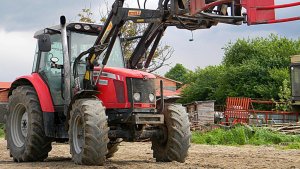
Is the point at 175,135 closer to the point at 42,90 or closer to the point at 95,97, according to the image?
the point at 95,97

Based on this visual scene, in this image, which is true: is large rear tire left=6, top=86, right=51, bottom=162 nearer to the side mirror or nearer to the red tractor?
the red tractor

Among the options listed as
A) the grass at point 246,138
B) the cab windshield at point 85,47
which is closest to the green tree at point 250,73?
the grass at point 246,138

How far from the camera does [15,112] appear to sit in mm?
11383

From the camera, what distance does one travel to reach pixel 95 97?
9.75m

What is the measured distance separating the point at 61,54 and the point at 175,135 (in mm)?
2724

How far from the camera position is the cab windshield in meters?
10.6

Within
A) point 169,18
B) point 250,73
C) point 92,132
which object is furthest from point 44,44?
point 250,73

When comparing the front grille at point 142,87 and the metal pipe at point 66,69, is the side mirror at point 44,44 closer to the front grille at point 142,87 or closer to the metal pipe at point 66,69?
the metal pipe at point 66,69

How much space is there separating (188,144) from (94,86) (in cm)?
197

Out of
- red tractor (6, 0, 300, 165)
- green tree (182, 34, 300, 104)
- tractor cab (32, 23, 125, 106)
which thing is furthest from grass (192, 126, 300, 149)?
green tree (182, 34, 300, 104)

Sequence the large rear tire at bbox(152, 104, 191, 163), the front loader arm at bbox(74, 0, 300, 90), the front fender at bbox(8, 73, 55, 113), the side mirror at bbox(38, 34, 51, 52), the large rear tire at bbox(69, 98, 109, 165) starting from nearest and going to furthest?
the front loader arm at bbox(74, 0, 300, 90) → the large rear tire at bbox(69, 98, 109, 165) → the large rear tire at bbox(152, 104, 191, 163) → the side mirror at bbox(38, 34, 51, 52) → the front fender at bbox(8, 73, 55, 113)

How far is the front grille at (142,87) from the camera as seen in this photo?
9.71 meters

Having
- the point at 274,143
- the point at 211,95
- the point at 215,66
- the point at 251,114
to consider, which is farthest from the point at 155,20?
the point at 215,66

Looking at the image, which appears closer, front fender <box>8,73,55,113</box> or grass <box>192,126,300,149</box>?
front fender <box>8,73,55,113</box>
